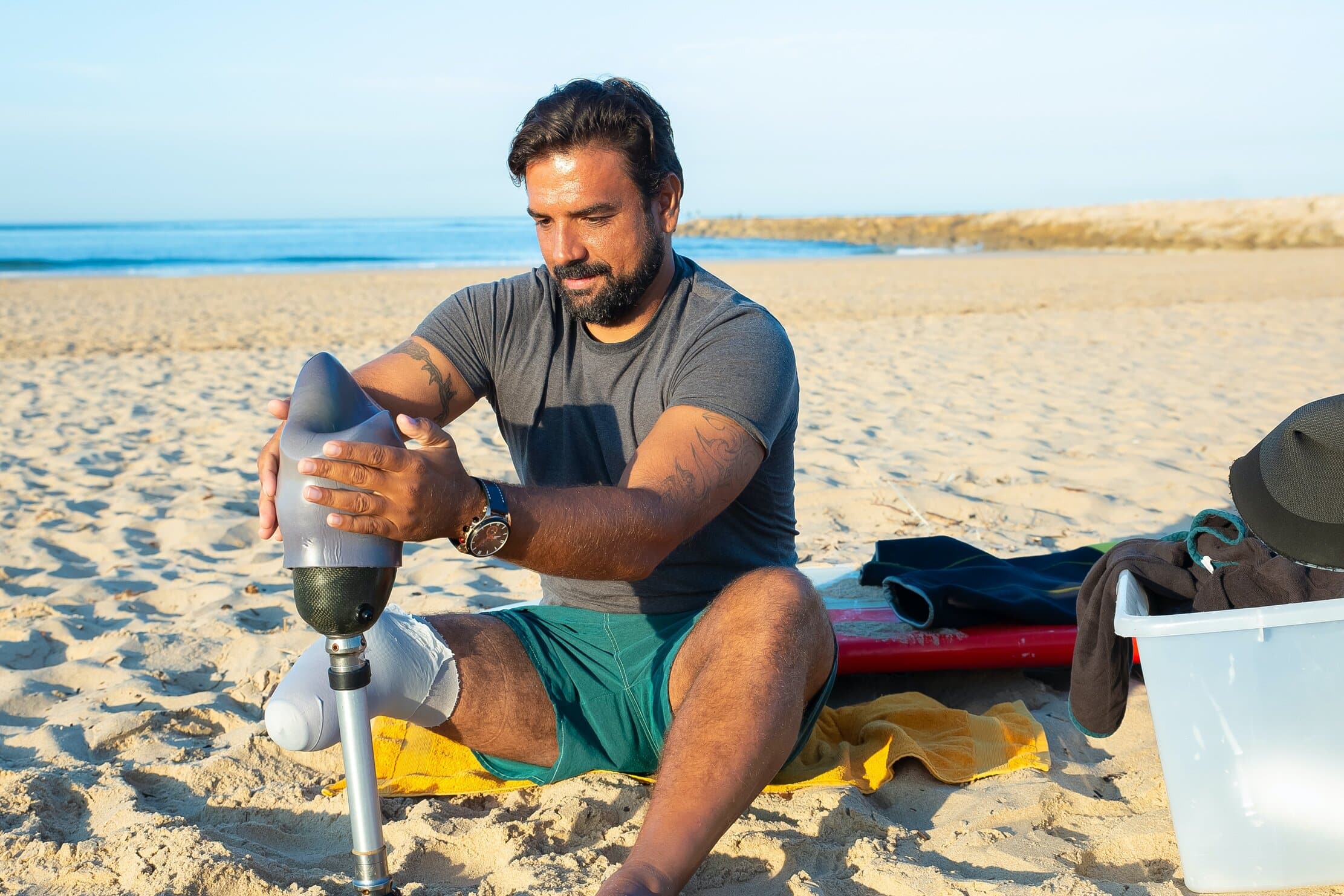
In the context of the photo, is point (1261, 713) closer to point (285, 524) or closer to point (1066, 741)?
point (1066, 741)

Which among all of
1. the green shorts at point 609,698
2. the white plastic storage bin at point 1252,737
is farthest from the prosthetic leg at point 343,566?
the white plastic storage bin at point 1252,737

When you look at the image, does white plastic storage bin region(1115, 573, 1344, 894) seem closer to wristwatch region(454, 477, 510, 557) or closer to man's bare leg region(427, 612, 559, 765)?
wristwatch region(454, 477, 510, 557)

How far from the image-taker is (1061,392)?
688 cm

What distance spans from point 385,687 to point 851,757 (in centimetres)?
104

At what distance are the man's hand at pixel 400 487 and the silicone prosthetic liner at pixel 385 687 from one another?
0.57 meters

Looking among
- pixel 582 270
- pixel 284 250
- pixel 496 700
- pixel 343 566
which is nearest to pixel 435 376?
pixel 582 270

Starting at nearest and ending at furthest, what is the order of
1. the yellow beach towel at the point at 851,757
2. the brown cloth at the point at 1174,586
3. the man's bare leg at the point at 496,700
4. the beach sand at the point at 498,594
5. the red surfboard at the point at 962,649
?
the brown cloth at the point at 1174,586 → the beach sand at the point at 498,594 → the man's bare leg at the point at 496,700 → the yellow beach towel at the point at 851,757 → the red surfboard at the point at 962,649

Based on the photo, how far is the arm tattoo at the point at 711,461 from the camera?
1.92 metres

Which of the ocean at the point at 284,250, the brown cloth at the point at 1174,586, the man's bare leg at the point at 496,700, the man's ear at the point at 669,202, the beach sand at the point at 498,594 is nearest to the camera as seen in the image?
the brown cloth at the point at 1174,586

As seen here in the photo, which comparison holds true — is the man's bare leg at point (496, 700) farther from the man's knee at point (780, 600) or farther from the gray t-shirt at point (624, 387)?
the man's knee at point (780, 600)

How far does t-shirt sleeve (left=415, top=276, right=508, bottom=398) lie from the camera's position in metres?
2.58

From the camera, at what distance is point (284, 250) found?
34.6m

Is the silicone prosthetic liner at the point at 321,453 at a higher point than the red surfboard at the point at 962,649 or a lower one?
higher

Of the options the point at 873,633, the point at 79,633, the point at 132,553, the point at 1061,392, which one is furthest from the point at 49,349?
the point at 873,633
